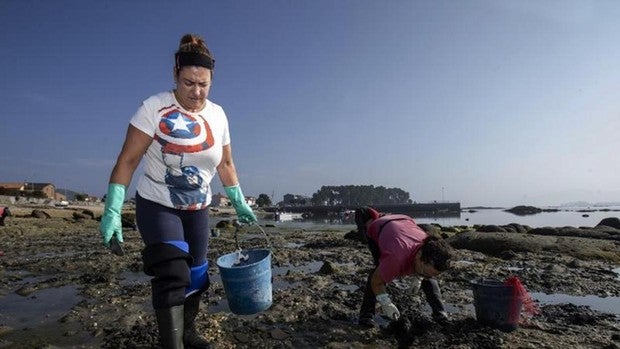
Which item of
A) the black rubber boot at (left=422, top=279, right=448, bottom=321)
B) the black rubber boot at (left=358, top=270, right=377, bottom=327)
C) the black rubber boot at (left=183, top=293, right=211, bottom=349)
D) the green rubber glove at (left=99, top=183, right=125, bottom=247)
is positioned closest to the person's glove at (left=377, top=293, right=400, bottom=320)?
the black rubber boot at (left=358, top=270, right=377, bottom=327)

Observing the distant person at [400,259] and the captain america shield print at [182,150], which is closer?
the captain america shield print at [182,150]

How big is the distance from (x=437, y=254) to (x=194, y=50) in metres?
2.89

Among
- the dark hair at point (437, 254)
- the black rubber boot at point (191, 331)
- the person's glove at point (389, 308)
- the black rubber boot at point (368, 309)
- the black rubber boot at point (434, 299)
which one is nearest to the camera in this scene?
the black rubber boot at point (191, 331)

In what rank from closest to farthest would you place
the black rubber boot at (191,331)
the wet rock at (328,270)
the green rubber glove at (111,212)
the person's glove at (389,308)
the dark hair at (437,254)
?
1. the green rubber glove at (111,212)
2. the black rubber boot at (191,331)
3. the dark hair at (437,254)
4. the person's glove at (389,308)
5. the wet rock at (328,270)

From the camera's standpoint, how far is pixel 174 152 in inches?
109

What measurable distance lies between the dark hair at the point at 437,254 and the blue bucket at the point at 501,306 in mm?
703

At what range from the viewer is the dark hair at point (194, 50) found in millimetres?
2832

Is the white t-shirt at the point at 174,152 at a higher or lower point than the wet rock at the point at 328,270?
higher

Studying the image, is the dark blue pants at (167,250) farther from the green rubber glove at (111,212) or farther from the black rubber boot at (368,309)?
the black rubber boot at (368,309)

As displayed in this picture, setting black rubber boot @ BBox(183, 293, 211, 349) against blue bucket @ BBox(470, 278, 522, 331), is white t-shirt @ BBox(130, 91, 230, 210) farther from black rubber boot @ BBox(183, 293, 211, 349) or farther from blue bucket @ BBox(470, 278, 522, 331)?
blue bucket @ BBox(470, 278, 522, 331)

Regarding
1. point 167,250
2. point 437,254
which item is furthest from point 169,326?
point 437,254

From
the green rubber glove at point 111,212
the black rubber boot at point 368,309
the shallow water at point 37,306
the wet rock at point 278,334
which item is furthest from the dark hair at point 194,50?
the shallow water at point 37,306

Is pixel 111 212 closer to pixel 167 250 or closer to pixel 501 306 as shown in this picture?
pixel 167 250

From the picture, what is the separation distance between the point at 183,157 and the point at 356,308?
3109 mm
